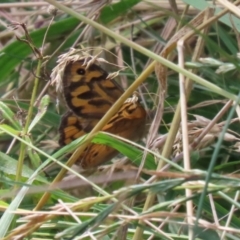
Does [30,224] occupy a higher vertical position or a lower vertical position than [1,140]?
higher

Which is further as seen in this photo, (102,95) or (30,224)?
(102,95)

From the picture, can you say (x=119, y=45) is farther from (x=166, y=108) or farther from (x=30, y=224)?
(x=30, y=224)

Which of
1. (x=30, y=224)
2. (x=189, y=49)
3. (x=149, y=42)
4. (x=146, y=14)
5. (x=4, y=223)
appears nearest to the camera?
(x=30, y=224)

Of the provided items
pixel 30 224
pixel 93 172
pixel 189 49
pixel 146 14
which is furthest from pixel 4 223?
pixel 146 14

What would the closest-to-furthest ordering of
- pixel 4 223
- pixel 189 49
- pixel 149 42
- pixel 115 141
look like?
pixel 4 223
pixel 115 141
pixel 189 49
pixel 149 42

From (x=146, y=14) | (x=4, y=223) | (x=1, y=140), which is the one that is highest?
(x=146, y=14)
